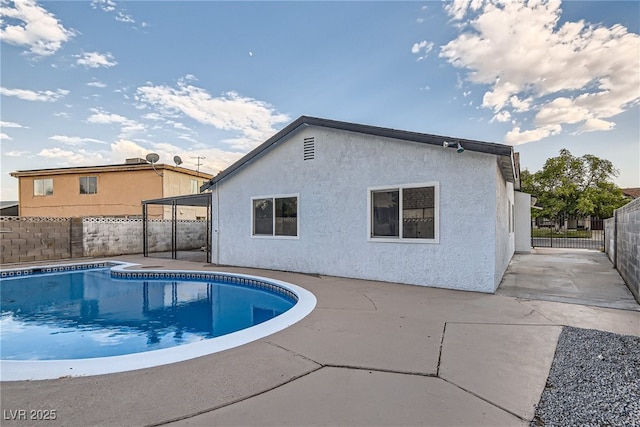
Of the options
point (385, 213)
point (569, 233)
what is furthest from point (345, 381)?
point (569, 233)

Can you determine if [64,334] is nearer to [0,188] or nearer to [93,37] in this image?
[93,37]

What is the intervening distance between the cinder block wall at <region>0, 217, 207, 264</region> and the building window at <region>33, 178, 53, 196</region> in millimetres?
13593

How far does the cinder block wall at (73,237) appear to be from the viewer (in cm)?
1382

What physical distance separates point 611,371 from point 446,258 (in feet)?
15.0

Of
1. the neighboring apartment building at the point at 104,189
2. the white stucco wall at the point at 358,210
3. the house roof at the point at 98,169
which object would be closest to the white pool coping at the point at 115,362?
the white stucco wall at the point at 358,210

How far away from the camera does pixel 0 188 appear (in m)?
29.4

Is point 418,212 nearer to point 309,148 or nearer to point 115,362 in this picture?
point 309,148

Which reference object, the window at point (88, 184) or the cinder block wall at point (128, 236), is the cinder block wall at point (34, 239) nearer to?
the cinder block wall at point (128, 236)

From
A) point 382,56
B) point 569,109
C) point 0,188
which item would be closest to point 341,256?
point 382,56

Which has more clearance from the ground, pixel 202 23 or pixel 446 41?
pixel 202 23

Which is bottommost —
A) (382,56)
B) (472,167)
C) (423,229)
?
(423,229)

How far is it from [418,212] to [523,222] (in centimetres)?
1255

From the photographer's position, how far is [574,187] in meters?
33.2

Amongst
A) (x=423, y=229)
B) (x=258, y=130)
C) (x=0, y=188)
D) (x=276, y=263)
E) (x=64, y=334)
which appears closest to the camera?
(x=64, y=334)
